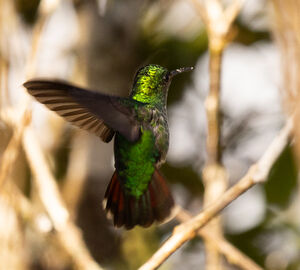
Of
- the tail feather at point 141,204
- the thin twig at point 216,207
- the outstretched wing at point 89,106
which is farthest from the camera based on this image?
the tail feather at point 141,204

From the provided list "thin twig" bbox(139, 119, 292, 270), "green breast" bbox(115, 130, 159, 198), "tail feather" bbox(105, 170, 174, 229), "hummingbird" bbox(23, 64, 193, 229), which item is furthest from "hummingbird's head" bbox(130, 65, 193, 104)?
"thin twig" bbox(139, 119, 292, 270)

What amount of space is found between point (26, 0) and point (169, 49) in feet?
3.27

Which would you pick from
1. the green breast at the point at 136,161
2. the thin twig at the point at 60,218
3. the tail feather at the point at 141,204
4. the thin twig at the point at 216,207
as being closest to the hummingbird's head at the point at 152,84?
the green breast at the point at 136,161

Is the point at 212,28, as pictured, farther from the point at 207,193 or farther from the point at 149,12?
the point at 149,12

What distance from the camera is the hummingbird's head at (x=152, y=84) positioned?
1.61 metres

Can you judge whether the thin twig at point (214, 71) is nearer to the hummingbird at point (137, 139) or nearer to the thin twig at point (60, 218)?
the hummingbird at point (137, 139)

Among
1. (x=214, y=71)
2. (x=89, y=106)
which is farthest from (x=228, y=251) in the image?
(x=89, y=106)

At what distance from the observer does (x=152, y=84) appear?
1.64 m

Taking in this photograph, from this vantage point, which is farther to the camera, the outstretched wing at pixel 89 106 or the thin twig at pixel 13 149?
the thin twig at pixel 13 149

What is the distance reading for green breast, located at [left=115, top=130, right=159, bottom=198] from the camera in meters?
1.66

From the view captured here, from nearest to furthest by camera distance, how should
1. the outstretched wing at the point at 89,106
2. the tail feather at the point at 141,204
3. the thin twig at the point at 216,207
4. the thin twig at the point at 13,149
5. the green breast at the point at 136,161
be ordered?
the outstretched wing at the point at 89,106, the thin twig at the point at 216,207, the tail feather at the point at 141,204, the green breast at the point at 136,161, the thin twig at the point at 13,149

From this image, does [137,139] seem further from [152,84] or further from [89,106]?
[89,106]

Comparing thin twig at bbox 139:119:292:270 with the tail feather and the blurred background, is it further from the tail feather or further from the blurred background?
the blurred background

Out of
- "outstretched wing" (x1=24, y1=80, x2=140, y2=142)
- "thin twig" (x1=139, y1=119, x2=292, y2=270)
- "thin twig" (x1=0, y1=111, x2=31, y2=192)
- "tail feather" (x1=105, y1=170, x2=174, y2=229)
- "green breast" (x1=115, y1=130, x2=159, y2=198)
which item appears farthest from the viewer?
"thin twig" (x1=0, y1=111, x2=31, y2=192)
